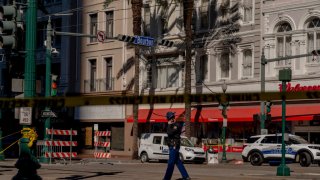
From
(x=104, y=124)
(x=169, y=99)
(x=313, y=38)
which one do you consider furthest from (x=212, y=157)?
(x=169, y=99)

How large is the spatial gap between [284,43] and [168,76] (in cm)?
1004

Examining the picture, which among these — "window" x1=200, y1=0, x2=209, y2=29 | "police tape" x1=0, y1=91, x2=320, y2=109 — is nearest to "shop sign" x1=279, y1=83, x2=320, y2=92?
"window" x1=200, y1=0, x2=209, y2=29

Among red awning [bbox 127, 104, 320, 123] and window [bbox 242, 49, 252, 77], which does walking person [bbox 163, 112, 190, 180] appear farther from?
window [bbox 242, 49, 252, 77]

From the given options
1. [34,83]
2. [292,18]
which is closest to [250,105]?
[292,18]

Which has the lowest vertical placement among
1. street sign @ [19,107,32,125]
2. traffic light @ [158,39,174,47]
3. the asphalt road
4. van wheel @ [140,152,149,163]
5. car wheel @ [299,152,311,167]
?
van wheel @ [140,152,149,163]

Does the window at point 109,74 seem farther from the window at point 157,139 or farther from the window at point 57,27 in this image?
the window at point 157,139

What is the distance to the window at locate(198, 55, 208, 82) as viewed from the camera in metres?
44.8

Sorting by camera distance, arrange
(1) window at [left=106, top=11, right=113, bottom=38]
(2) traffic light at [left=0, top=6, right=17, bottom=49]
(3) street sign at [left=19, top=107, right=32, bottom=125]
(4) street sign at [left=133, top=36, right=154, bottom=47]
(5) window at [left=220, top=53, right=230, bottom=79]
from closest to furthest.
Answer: (2) traffic light at [left=0, top=6, right=17, bottom=49] < (3) street sign at [left=19, top=107, right=32, bottom=125] < (4) street sign at [left=133, top=36, right=154, bottom=47] < (5) window at [left=220, top=53, right=230, bottom=79] < (1) window at [left=106, top=11, right=113, bottom=38]

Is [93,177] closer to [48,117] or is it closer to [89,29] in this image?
[48,117]

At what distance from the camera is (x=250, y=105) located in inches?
→ 1625

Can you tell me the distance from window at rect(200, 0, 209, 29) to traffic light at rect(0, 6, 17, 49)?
103 feet

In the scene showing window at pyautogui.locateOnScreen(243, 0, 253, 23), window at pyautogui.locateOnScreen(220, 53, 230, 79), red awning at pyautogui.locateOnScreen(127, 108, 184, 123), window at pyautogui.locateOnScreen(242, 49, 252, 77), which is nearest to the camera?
window at pyautogui.locateOnScreen(243, 0, 253, 23)

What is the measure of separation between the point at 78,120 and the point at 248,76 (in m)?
16.6

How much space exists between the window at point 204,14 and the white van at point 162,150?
11149mm
